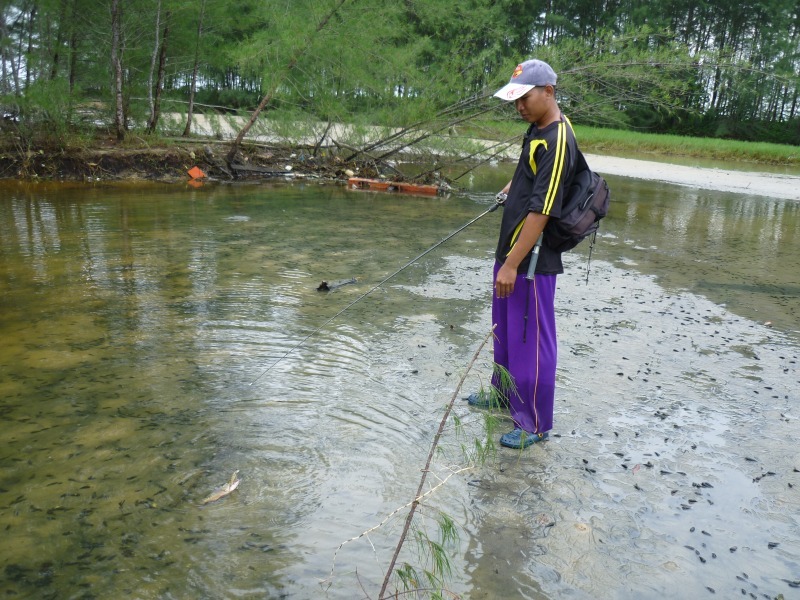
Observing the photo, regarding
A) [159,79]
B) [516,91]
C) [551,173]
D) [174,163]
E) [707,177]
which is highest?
[159,79]

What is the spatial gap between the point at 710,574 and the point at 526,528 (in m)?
0.73

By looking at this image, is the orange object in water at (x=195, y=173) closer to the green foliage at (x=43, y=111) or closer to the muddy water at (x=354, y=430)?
the green foliage at (x=43, y=111)

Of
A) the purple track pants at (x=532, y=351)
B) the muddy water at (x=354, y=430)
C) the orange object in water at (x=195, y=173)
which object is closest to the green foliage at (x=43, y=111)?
the orange object in water at (x=195, y=173)

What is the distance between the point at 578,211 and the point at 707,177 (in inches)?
750

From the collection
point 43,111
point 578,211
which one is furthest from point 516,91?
point 43,111

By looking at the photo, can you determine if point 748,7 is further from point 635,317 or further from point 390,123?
point 635,317

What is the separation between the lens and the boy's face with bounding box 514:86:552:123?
3553mm

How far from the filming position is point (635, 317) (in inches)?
240

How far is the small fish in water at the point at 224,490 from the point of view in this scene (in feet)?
10.2

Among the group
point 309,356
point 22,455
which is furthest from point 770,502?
point 22,455

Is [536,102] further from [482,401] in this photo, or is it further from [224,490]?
[224,490]

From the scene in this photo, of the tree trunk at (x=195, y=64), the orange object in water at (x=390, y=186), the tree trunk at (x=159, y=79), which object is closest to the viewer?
the orange object in water at (x=390, y=186)

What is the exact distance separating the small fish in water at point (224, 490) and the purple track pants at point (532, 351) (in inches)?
58.3

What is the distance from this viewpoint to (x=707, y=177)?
20.6 m
